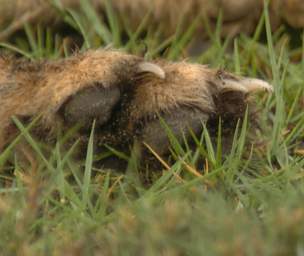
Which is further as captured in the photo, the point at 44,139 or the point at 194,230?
the point at 44,139

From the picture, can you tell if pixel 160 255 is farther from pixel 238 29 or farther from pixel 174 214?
pixel 238 29

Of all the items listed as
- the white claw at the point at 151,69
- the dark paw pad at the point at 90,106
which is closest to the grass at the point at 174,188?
the dark paw pad at the point at 90,106

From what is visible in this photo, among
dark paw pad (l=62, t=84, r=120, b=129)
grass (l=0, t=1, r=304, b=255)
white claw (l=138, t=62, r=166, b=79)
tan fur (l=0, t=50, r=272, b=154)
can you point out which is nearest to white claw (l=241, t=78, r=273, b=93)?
tan fur (l=0, t=50, r=272, b=154)

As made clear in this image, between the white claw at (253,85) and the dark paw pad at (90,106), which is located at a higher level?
the dark paw pad at (90,106)

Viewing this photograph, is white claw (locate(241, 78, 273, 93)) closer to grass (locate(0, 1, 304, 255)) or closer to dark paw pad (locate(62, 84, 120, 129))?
grass (locate(0, 1, 304, 255))

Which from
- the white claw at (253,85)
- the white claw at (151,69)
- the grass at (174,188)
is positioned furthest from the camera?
the white claw at (253,85)

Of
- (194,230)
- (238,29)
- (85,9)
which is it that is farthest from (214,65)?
(194,230)

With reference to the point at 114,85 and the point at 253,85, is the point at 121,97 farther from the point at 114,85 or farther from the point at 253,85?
the point at 253,85

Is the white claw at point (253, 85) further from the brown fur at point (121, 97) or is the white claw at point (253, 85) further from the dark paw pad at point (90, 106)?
the dark paw pad at point (90, 106)
